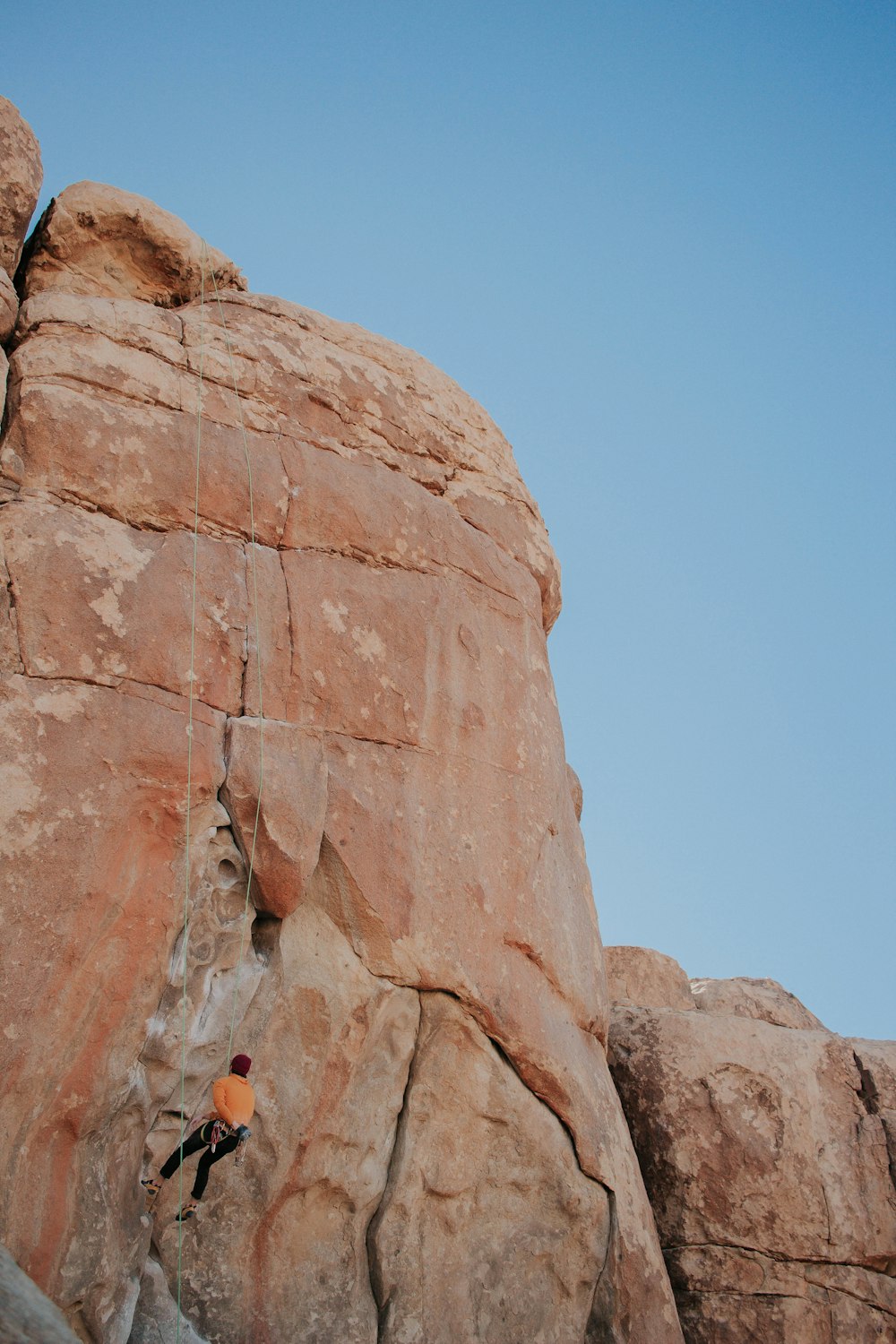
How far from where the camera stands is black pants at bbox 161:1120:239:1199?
25.8 feet

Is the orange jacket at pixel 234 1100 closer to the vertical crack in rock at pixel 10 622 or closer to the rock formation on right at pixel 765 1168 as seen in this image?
the vertical crack in rock at pixel 10 622

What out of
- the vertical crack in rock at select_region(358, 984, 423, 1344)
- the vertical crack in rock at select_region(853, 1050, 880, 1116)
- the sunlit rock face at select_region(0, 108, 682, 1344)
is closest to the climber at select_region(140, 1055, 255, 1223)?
the sunlit rock face at select_region(0, 108, 682, 1344)

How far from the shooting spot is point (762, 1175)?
10.8m

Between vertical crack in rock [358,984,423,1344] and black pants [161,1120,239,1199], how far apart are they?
1.49 meters

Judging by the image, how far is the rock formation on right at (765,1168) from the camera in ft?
34.2

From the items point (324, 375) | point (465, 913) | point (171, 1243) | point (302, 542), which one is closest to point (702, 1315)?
point (465, 913)

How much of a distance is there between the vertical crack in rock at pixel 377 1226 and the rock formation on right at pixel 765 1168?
300 centimetres

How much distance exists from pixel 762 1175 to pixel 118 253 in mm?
10394

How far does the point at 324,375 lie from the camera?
1122 cm

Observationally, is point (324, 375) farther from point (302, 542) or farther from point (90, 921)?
point (90, 921)

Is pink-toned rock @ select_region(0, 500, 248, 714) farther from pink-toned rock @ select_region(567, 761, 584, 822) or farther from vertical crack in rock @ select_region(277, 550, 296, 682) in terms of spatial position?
pink-toned rock @ select_region(567, 761, 584, 822)

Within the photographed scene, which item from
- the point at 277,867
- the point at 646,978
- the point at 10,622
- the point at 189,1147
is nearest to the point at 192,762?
the point at 277,867

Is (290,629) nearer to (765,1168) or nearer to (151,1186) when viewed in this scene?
(151,1186)

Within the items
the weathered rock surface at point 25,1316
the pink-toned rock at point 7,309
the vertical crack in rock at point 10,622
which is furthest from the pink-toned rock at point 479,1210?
the pink-toned rock at point 7,309
